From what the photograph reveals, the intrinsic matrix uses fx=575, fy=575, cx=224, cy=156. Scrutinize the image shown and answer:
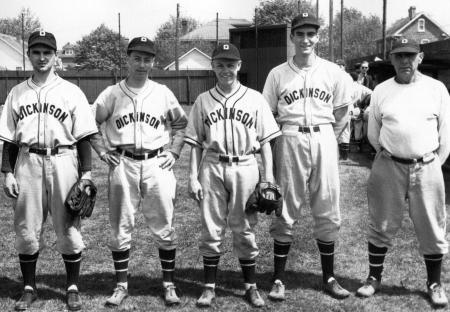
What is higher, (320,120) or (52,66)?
(52,66)

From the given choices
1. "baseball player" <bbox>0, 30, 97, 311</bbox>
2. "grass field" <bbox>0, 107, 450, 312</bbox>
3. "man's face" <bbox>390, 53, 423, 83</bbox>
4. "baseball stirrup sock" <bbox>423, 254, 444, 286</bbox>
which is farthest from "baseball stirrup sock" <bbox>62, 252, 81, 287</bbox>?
"man's face" <bbox>390, 53, 423, 83</bbox>

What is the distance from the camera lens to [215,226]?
14.0 feet

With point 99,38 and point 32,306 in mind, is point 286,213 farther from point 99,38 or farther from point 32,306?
point 99,38

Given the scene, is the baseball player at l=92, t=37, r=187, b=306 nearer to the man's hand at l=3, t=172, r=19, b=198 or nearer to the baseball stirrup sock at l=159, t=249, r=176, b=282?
the baseball stirrup sock at l=159, t=249, r=176, b=282

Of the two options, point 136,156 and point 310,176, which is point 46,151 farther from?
point 310,176

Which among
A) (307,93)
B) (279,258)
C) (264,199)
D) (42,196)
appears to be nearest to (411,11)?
(307,93)

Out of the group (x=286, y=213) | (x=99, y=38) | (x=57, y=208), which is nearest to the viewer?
(x=57, y=208)

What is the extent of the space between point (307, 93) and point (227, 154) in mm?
800

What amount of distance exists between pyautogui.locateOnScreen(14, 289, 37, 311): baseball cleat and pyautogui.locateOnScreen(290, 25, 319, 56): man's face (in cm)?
274

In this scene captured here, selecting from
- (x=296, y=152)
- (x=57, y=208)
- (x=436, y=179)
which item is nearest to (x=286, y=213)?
(x=296, y=152)

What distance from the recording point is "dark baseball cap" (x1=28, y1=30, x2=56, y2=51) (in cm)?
411

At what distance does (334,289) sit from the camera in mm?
4457

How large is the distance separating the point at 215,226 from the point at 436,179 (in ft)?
5.47

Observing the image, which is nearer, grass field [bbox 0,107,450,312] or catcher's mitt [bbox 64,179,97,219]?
catcher's mitt [bbox 64,179,97,219]
